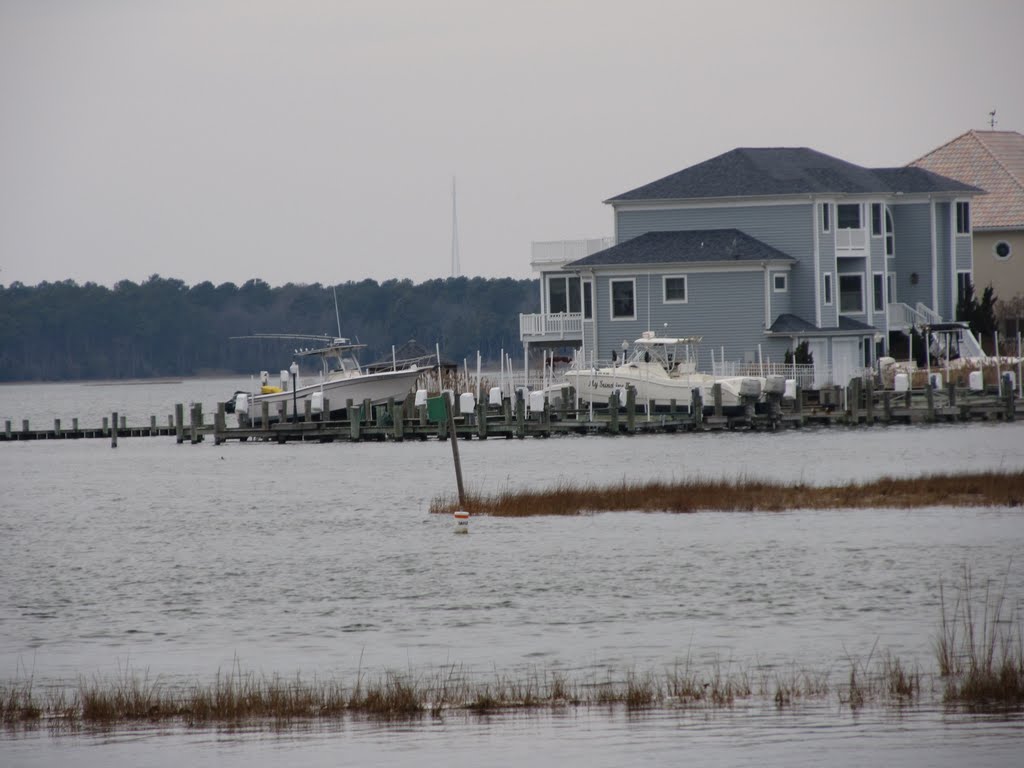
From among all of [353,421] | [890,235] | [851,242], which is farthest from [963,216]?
[353,421]

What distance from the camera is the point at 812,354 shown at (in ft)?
221

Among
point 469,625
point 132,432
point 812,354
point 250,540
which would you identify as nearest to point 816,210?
point 812,354

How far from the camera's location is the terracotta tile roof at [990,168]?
279ft

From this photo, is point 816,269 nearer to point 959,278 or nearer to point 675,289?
point 675,289

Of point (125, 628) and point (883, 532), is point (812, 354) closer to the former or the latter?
point (883, 532)

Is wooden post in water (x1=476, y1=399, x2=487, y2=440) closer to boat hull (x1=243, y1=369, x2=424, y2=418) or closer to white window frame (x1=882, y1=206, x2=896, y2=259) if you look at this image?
boat hull (x1=243, y1=369, x2=424, y2=418)

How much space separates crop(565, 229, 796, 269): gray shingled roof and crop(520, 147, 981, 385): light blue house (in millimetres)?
80

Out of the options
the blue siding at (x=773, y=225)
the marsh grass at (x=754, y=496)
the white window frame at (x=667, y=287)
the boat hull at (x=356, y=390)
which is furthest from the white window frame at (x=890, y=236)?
the marsh grass at (x=754, y=496)

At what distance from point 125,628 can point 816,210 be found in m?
51.3

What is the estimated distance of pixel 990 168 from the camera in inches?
3460

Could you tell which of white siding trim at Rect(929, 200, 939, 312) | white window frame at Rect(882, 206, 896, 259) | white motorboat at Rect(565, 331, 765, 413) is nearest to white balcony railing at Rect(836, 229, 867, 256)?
white window frame at Rect(882, 206, 896, 259)

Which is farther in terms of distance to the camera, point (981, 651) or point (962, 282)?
point (962, 282)

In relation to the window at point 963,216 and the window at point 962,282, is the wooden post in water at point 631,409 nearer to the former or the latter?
the window at point 962,282

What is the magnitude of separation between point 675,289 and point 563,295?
7.27 meters
